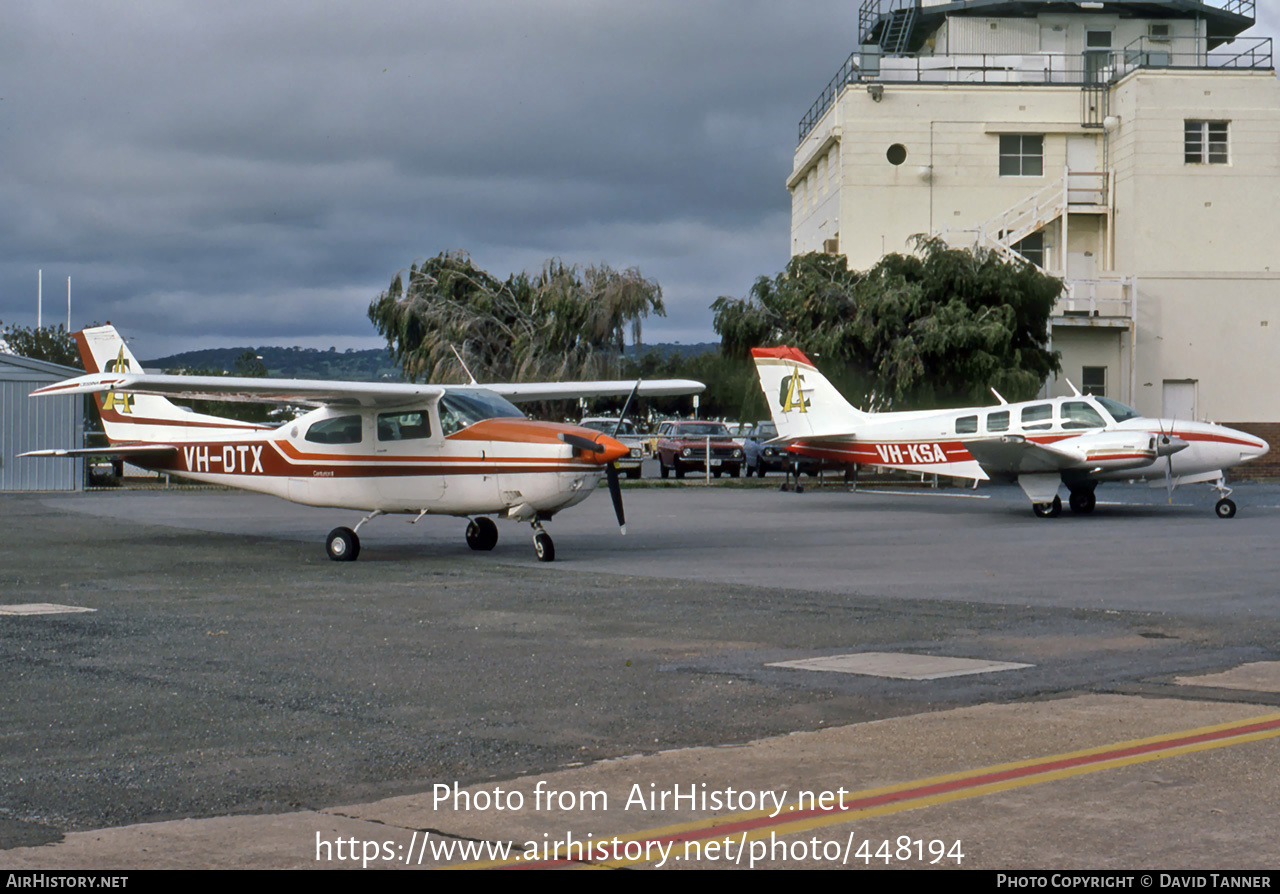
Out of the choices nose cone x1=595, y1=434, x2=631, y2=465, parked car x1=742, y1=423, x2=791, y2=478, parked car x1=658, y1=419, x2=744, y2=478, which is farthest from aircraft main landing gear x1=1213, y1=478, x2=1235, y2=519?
parked car x1=658, y1=419, x2=744, y2=478

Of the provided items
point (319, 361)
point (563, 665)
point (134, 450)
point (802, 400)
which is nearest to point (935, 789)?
point (563, 665)

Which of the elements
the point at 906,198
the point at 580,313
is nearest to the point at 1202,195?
the point at 906,198

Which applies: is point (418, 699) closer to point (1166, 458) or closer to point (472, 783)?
point (472, 783)

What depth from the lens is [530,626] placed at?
1127cm

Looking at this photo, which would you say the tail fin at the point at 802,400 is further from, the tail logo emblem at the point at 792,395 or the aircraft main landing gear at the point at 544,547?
the aircraft main landing gear at the point at 544,547

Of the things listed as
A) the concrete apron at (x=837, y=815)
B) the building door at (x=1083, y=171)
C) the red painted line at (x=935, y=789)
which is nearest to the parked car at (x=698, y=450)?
the building door at (x=1083, y=171)

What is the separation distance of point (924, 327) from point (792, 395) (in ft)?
30.4

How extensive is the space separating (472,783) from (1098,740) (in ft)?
10.1

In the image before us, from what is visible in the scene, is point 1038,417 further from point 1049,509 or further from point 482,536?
point 482,536

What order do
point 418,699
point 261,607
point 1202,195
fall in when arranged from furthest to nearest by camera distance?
point 1202,195
point 261,607
point 418,699

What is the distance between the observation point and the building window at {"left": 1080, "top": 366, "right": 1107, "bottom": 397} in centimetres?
4616

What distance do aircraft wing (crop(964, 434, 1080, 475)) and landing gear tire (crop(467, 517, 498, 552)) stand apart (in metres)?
10.7

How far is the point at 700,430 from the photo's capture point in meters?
44.8

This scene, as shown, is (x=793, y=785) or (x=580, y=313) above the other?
(x=580, y=313)
